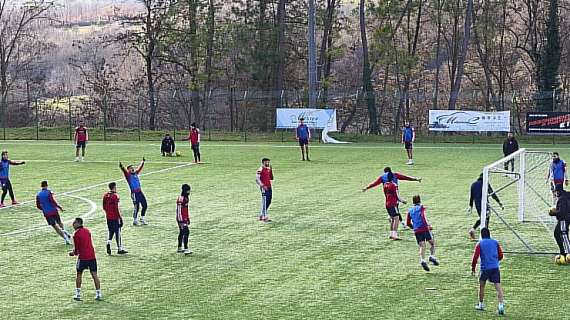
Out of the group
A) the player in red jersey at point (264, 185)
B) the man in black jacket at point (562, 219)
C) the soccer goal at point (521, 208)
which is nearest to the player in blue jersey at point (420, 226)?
the soccer goal at point (521, 208)

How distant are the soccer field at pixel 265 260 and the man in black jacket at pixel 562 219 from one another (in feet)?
2.03

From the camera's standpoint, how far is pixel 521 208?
2316 centimetres

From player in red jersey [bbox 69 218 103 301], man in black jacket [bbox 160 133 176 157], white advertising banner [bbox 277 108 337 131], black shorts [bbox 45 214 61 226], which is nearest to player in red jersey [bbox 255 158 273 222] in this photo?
black shorts [bbox 45 214 61 226]

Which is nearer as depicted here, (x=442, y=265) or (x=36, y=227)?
(x=442, y=265)

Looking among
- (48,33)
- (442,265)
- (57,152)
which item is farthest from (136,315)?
(48,33)

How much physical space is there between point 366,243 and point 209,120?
157 feet

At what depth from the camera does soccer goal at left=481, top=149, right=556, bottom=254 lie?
1978cm

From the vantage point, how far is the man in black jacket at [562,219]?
1753 cm

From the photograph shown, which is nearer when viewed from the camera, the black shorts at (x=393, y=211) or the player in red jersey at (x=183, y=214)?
the player in red jersey at (x=183, y=214)

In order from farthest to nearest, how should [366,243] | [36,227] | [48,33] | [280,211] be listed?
[48,33], [280,211], [36,227], [366,243]

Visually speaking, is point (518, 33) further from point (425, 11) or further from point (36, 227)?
point (36, 227)

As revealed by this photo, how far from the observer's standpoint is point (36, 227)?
2292 centimetres

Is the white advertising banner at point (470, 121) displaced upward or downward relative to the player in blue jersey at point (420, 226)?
upward

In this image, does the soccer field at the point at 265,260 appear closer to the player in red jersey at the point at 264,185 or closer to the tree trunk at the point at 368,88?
the player in red jersey at the point at 264,185
